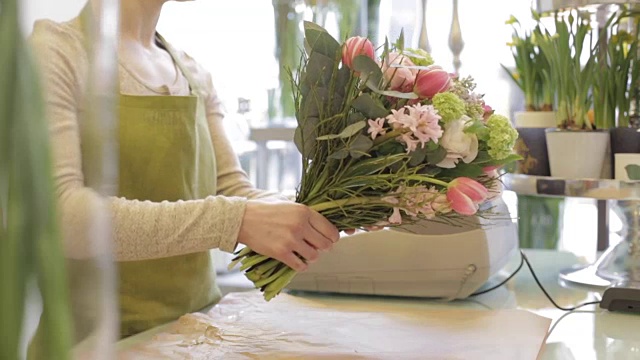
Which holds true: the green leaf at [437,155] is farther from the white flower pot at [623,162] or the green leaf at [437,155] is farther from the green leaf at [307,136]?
the white flower pot at [623,162]

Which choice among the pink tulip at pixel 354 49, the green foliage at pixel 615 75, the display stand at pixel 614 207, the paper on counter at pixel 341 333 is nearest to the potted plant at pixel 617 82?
the green foliage at pixel 615 75

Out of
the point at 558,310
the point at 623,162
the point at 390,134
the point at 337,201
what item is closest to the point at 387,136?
the point at 390,134

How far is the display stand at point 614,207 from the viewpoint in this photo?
132 centimetres

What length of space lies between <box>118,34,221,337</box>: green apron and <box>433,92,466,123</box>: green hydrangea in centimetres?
42

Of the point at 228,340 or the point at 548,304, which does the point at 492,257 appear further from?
the point at 228,340

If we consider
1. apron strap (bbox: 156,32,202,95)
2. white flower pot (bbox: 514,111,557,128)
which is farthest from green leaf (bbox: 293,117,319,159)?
white flower pot (bbox: 514,111,557,128)

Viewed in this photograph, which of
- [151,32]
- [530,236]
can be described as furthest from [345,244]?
[530,236]

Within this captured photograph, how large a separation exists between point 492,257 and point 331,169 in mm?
461

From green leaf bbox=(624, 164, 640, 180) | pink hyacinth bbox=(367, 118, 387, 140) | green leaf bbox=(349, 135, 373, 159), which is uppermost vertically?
pink hyacinth bbox=(367, 118, 387, 140)

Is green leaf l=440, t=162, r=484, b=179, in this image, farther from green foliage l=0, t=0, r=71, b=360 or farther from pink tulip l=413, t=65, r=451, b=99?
green foliage l=0, t=0, r=71, b=360

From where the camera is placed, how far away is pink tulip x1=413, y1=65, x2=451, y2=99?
3.05ft

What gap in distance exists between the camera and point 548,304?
4.27 feet

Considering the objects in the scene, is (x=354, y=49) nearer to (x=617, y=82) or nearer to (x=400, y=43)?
(x=400, y=43)

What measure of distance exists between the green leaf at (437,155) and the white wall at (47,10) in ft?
2.03
